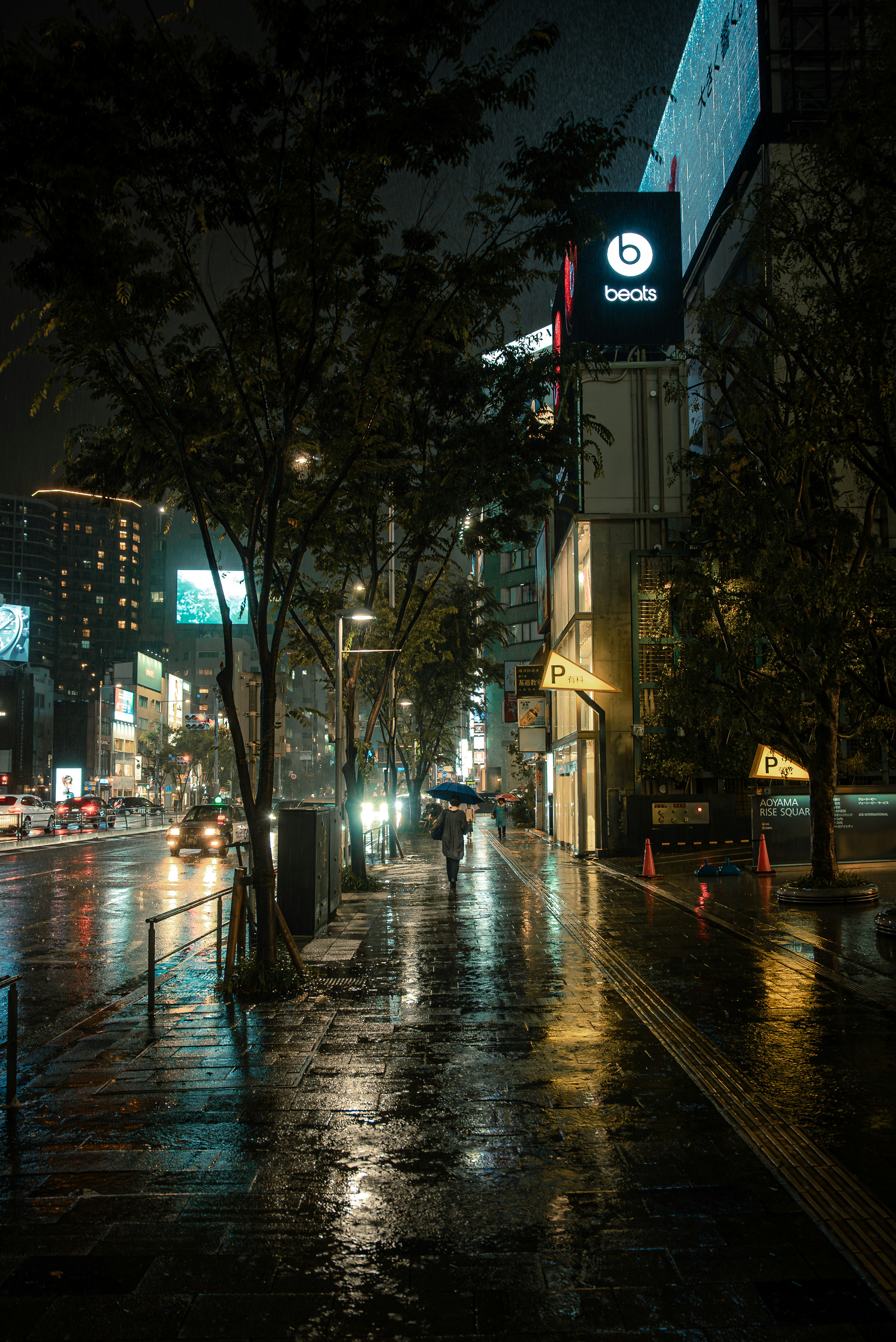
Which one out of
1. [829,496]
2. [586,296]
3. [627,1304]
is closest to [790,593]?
[829,496]

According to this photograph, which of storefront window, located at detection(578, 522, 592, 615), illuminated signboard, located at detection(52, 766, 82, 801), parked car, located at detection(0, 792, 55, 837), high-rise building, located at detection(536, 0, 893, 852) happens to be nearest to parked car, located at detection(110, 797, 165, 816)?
illuminated signboard, located at detection(52, 766, 82, 801)

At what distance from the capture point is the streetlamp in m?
21.7

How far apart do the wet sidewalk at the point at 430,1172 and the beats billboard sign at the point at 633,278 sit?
30.6 meters

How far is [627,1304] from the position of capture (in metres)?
4.20

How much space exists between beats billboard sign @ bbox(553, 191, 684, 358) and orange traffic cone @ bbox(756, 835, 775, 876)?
19.7 meters

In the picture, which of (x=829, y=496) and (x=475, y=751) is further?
(x=475, y=751)

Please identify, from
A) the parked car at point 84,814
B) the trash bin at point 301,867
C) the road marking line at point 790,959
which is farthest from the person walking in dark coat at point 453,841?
the parked car at point 84,814

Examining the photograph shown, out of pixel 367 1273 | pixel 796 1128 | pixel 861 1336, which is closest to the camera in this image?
pixel 861 1336

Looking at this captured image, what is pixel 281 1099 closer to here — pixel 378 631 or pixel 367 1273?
pixel 367 1273

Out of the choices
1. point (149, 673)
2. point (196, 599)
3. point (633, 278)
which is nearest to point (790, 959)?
point (196, 599)

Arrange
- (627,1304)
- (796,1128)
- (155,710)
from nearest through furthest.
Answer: (627,1304)
(796,1128)
(155,710)

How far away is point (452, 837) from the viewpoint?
22.5 m

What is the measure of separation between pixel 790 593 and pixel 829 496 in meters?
2.24

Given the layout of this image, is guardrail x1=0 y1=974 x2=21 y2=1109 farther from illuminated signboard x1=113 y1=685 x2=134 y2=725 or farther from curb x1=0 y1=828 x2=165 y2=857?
illuminated signboard x1=113 y1=685 x2=134 y2=725
